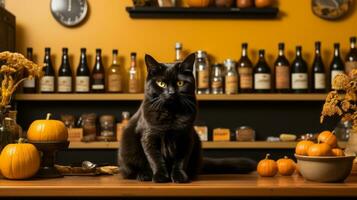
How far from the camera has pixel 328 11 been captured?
302cm

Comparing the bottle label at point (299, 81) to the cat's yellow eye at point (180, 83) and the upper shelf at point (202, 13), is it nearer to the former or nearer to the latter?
the upper shelf at point (202, 13)

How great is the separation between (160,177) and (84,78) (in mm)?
1688

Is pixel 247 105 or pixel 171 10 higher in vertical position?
pixel 171 10

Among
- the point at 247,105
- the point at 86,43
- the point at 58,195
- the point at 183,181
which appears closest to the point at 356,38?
the point at 247,105

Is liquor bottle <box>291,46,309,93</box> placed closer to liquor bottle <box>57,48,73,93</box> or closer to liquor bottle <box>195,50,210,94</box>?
liquor bottle <box>195,50,210,94</box>

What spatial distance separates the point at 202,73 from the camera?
2.85 m

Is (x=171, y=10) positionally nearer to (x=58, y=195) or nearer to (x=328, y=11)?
(x=328, y=11)

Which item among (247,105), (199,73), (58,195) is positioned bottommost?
(58,195)

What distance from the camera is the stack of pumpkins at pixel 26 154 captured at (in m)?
1.31

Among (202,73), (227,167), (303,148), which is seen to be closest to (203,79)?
(202,73)

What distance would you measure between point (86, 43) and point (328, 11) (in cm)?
151

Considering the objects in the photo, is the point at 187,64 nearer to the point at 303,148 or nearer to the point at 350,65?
the point at 303,148

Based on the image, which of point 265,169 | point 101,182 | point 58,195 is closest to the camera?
point 58,195

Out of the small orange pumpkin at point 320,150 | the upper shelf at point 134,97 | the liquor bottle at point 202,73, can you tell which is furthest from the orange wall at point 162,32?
the small orange pumpkin at point 320,150
